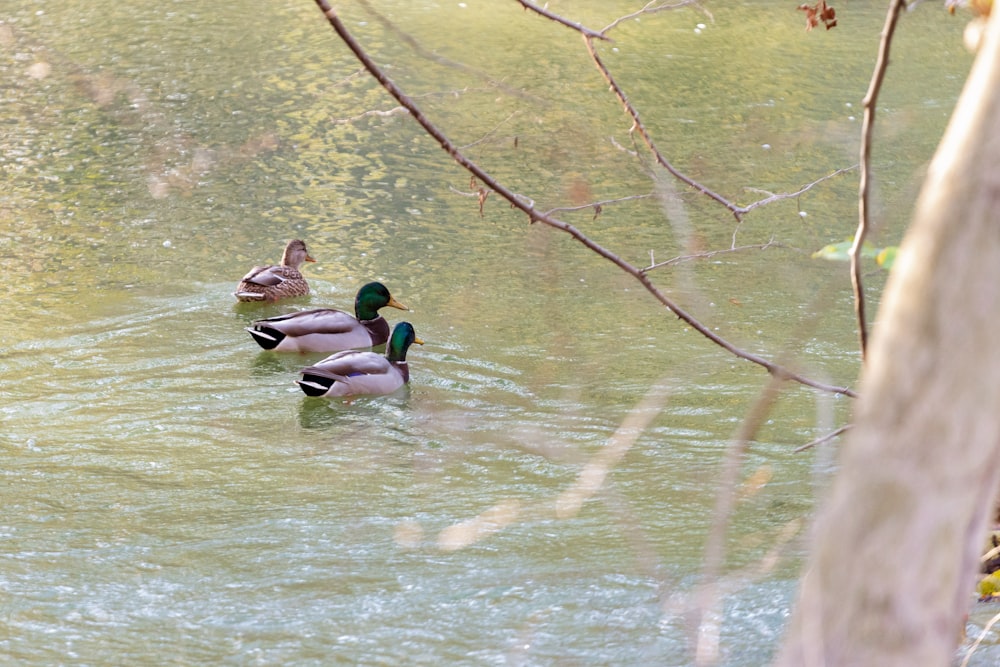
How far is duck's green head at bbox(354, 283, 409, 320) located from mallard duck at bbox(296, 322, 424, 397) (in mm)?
645

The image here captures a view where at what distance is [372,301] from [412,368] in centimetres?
63

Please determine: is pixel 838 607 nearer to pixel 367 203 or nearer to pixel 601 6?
pixel 367 203

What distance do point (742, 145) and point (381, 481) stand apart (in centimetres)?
651

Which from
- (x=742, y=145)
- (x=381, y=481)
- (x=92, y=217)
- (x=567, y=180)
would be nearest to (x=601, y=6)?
(x=742, y=145)

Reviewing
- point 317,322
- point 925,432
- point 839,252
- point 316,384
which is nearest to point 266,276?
point 317,322

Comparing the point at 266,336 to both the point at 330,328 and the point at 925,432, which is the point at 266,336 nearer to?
the point at 330,328

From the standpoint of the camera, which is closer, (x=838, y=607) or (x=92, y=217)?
(x=838, y=607)

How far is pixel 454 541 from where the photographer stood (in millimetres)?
4562

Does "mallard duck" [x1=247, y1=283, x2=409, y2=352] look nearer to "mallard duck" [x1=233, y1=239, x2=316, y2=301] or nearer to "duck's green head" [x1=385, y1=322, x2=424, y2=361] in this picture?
"mallard duck" [x1=233, y1=239, x2=316, y2=301]

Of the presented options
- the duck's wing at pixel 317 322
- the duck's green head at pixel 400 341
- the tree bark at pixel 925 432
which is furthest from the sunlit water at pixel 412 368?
the tree bark at pixel 925 432

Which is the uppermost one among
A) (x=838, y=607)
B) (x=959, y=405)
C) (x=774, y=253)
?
(x=959, y=405)

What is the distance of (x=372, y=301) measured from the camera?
7.07m

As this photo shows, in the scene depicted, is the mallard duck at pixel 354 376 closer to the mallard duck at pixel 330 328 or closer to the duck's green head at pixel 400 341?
the duck's green head at pixel 400 341

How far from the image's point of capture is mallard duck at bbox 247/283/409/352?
670 cm
